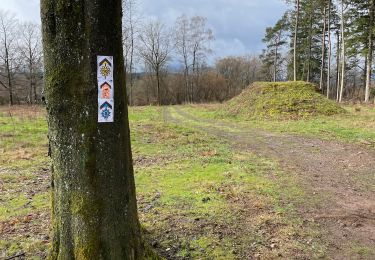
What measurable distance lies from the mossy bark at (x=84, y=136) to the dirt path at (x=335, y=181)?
103 inches

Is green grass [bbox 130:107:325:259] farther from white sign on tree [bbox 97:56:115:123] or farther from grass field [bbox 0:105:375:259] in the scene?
white sign on tree [bbox 97:56:115:123]

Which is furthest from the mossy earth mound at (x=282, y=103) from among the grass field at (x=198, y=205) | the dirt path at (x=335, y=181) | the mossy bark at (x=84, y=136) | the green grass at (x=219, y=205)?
the mossy bark at (x=84, y=136)

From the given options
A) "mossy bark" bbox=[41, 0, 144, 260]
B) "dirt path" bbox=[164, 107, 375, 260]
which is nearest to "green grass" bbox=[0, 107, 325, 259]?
"dirt path" bbox=[164, 107, 375, 260]

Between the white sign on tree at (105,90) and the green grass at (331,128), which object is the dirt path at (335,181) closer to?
the green grass at (331,128)

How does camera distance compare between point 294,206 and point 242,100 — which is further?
point 242,100

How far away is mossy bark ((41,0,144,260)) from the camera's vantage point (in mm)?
2949

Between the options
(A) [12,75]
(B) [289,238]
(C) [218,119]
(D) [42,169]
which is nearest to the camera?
(B) [289,238]

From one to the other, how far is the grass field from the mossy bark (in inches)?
45.4

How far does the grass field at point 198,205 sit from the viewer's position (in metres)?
4.28

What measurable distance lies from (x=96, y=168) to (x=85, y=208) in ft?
1.23

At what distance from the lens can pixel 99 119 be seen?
3.05 meters

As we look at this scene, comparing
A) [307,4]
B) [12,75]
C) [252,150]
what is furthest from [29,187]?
[12,75]

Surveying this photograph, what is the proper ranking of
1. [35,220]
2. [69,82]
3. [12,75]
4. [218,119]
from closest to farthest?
[69,82] → [35,220] → [218,119] → [12,75]

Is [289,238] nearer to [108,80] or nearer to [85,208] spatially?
[85,208]
